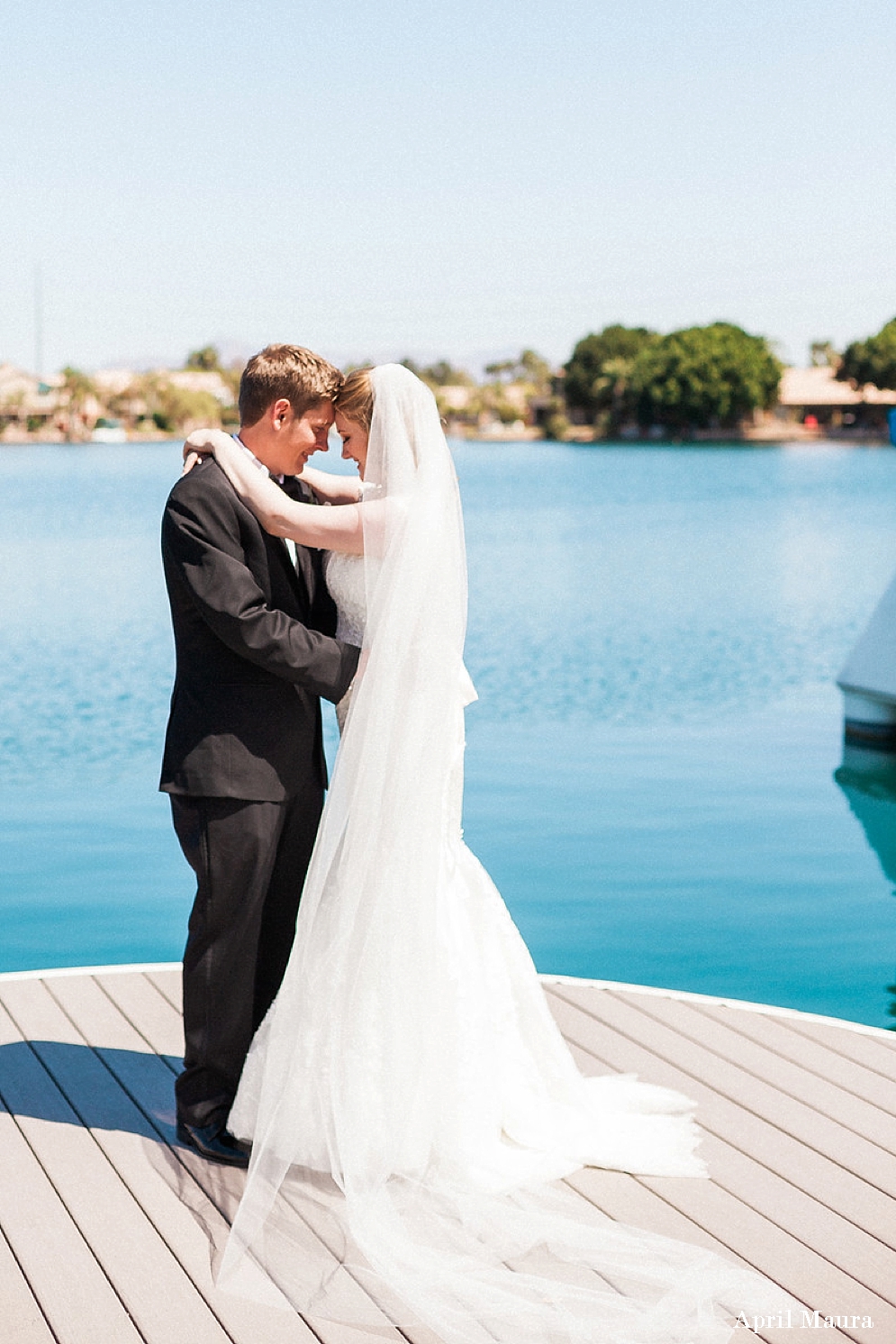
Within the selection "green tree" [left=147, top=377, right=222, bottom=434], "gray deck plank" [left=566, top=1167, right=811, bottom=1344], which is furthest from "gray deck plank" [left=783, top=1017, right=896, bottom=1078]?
"green tree" [left=147, top=377, right=222, bottom=434]

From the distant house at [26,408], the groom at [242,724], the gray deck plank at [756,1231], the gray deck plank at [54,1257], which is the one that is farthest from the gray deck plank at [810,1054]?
the distant house at [26,408]

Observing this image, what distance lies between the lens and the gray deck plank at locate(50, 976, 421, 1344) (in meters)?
2.92

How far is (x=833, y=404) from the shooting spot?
407ft

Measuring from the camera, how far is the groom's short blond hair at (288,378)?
342 cm

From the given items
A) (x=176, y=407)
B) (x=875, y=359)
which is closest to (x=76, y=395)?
(x=176, y=407)

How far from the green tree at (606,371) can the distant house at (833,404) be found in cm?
1258

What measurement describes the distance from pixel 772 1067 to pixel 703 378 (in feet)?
363

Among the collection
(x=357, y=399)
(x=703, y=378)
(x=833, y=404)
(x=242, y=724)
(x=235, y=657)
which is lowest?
(x=242, y=724)

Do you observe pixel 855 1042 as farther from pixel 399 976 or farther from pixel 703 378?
pixel 703 378

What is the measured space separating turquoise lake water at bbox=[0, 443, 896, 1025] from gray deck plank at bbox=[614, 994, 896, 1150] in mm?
2631

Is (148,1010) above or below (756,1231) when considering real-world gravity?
below

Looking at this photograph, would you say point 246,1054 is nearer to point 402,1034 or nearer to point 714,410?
point 402,1034

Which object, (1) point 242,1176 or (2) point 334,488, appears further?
(2) point 334,488

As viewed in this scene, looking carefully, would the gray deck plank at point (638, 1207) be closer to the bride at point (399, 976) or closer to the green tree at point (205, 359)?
the bride at point (399, 976)
